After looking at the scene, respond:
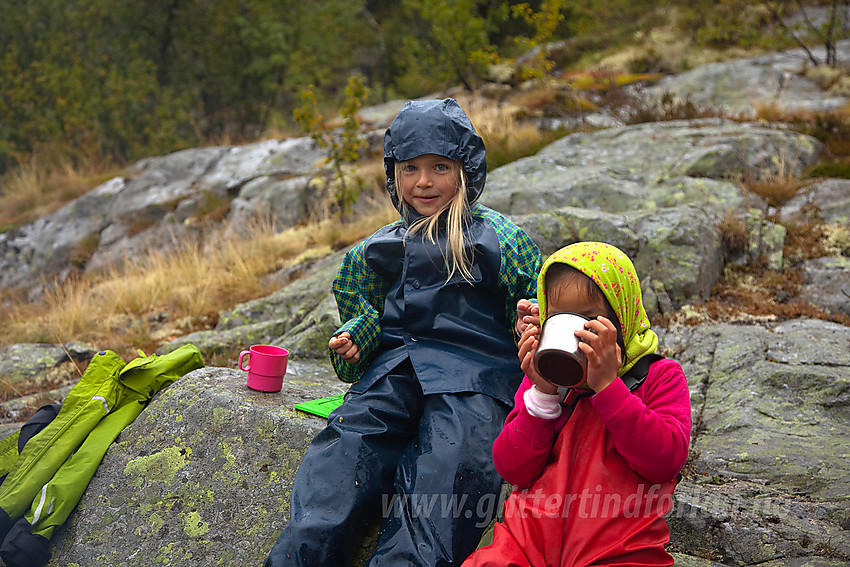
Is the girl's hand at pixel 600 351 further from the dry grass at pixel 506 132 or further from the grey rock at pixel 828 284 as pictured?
the dry grass at pixel 506 132

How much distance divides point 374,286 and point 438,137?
75cm

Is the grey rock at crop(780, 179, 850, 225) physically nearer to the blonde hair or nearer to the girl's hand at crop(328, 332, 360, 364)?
A: the blonde hair

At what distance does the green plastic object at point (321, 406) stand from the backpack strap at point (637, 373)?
1544 mm

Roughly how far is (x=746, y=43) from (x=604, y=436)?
1416cm

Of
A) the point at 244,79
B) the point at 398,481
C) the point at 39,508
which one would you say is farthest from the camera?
the point at 244,79

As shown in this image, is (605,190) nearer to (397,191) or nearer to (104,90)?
(397,191)

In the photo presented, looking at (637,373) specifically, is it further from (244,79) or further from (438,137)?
(244,79)

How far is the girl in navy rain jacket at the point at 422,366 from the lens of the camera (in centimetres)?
242

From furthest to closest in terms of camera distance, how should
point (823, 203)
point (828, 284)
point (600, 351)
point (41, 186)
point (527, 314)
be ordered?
1. point (41, 186)
2. point (823, 203)
3. point (828, 284)
4. point (527, 314)
5. point (600, 351)

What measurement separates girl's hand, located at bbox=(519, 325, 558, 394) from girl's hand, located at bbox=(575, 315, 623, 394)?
0.14 m

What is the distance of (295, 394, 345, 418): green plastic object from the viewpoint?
314cm

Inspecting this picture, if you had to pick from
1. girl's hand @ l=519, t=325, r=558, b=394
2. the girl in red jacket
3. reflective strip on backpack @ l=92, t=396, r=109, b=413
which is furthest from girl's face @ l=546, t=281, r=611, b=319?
reflective strip on backpack @ l=92, t=396, r=109, b=413

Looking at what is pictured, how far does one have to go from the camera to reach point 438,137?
288 cm

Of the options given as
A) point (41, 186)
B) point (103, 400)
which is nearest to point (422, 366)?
point (103, 400)
